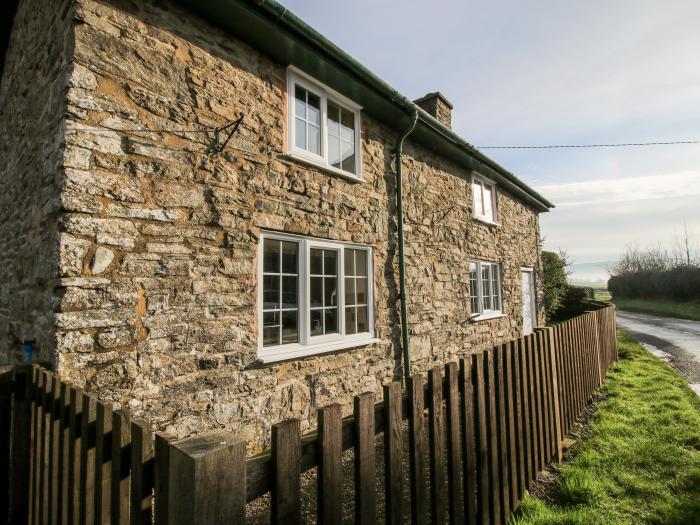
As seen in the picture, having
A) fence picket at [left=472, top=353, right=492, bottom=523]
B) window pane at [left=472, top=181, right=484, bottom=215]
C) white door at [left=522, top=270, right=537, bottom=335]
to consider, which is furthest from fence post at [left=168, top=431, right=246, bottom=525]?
white door at [left=522, top=270, right=537, bottom=335]

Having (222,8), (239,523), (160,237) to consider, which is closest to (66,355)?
(160,237)

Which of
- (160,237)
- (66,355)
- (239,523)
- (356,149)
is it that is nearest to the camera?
(239,523)

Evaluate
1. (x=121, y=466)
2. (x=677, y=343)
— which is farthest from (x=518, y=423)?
(x=677, y=343)

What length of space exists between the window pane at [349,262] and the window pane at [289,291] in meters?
1.18

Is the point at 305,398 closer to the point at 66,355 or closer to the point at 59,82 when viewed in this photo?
the point at 66,355

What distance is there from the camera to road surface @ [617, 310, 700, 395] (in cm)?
813

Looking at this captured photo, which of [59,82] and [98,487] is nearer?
[98,487]

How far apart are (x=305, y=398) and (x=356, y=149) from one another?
401 cm

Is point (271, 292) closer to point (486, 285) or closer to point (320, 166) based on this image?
point (320, 166)

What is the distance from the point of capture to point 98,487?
1621 millimetres

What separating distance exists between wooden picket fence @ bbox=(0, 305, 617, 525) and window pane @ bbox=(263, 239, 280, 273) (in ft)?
8.24

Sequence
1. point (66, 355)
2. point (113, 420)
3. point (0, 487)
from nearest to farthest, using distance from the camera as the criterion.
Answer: point (113, 420)
point (0, 487)
point (66, 355)

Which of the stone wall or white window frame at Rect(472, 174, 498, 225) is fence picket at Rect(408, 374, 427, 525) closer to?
the stone wall

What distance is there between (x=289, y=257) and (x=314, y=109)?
7.84ft
